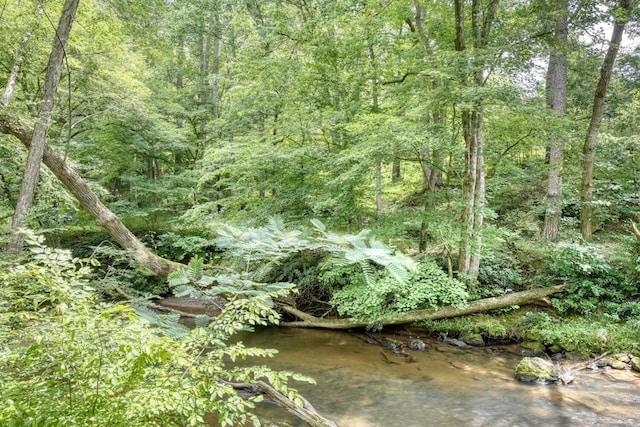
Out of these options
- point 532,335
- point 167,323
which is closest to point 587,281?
point 532,335

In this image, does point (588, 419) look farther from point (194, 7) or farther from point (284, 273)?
point (194, 7)

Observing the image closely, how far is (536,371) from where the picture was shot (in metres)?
5.27

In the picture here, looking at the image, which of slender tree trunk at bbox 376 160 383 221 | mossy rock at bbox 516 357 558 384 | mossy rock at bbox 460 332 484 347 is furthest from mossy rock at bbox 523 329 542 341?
slender tree trunk at bbox 376 160 383 221

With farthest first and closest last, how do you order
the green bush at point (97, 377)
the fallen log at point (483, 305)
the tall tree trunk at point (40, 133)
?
the fallen log at point (483, 305) → the tall tree trunk at point (40, 133) → the green bush at point (97, 377)

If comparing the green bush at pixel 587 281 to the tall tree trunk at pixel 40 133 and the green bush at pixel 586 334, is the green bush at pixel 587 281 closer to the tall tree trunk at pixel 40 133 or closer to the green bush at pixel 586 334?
the green bush at pixel 586 334

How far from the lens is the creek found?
4.36 m

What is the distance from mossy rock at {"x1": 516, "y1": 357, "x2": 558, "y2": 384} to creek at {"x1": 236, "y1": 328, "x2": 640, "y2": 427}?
0.41 ft

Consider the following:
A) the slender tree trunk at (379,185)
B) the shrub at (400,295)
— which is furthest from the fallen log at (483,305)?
the slender tree trunk at (379,185)

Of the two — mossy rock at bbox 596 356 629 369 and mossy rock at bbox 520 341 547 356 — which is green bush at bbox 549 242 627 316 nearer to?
mossy rock at bbox 520 341 547 356

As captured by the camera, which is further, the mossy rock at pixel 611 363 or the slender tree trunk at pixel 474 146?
the slender tree trunk at pixel 474 146

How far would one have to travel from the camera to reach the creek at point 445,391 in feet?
14.3

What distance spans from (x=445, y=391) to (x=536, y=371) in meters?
1.49

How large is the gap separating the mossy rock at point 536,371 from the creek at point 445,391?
126mm

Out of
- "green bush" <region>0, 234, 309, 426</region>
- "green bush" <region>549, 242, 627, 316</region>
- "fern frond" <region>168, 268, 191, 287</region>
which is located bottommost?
"green bush" <region>549, 242, 627, 316</region>
